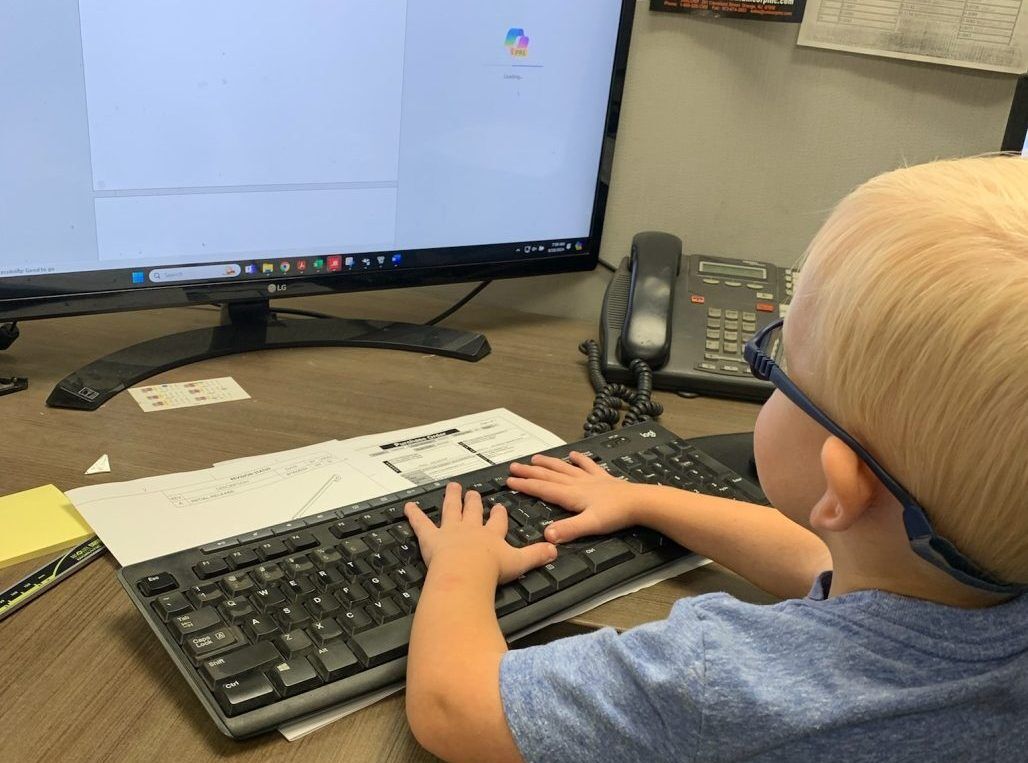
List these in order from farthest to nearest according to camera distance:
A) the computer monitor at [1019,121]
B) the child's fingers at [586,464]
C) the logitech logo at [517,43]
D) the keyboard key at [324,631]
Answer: the computer monitor at [1019,121] < the logitech logo at [517,43] < the child's fingers at [586,464] < the keyboard key at [324,631]

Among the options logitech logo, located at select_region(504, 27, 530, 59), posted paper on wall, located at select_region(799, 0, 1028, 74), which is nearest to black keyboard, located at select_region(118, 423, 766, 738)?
logitech logo, located at select_region(504, 27, 530, 59)

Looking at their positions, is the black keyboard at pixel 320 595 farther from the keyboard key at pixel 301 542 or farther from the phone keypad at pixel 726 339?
the phone keypad at pixel 726 339

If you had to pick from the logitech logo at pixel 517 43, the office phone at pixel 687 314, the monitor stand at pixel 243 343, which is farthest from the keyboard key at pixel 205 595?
the logitech logo at pixel 517 43

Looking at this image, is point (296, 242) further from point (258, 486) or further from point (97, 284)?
point (258, 486)

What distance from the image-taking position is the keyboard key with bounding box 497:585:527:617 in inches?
23.0

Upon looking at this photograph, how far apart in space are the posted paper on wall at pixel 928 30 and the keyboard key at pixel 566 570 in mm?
787

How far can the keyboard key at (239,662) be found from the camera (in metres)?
0.49

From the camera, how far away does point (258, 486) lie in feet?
2.36

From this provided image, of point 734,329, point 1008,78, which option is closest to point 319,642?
point 734,329

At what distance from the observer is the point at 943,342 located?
0.44 m

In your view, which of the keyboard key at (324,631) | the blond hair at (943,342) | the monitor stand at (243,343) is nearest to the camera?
the blond hair at (943,342)

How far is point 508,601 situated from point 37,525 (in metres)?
0.33

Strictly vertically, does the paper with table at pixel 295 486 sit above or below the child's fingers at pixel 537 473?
below

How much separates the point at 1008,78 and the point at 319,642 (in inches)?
41.1
